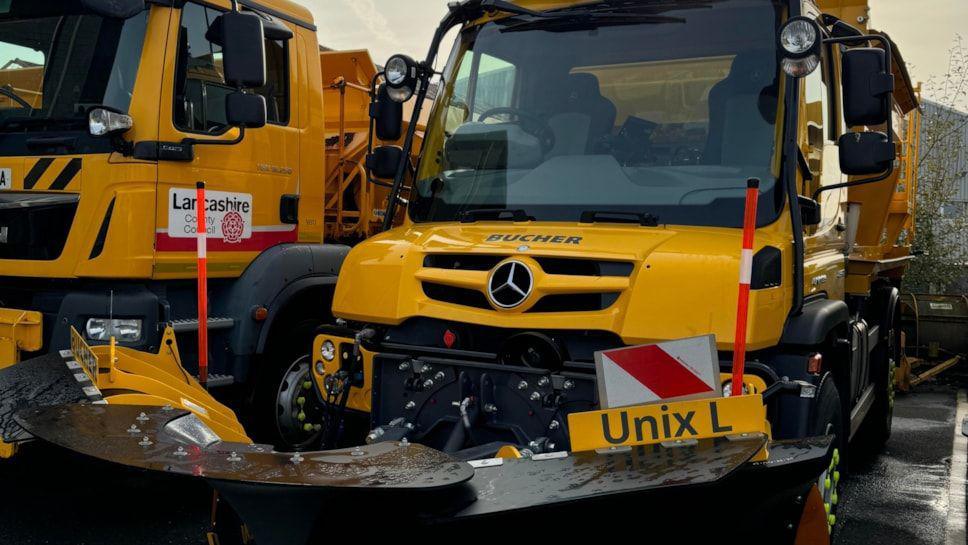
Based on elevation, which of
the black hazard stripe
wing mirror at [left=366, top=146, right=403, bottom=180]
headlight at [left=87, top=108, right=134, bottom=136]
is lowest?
the black hazard stripe

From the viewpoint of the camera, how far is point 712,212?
390 centimetres

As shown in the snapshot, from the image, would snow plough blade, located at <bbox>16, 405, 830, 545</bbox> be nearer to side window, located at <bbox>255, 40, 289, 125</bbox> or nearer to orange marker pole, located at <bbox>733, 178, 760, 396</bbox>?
orange marker pole, located at <bbox>733, 178, 760, 396</bbox>

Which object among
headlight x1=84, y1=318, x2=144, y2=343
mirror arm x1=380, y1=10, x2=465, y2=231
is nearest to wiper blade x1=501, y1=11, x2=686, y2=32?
mirror arm x1=380, y1=10, x2=465, y2=231

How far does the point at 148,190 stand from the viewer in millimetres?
4941

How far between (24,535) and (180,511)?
80 centimetres

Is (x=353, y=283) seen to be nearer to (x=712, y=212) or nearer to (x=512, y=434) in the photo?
(x=512, y=434)

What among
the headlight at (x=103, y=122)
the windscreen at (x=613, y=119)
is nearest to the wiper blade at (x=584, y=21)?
the windscreen at (x=613, y=119)

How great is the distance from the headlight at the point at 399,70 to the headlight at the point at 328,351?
1460 millimetres

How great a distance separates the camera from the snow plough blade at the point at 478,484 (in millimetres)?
2621

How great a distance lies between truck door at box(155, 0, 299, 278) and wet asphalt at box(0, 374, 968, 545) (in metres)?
1.31

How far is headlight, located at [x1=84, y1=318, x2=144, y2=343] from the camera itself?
4.83 meters

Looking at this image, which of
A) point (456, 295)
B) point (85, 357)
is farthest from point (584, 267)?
point (85, 357)

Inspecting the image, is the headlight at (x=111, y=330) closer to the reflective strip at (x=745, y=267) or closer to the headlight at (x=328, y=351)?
the headlight at (x=328, y=351)

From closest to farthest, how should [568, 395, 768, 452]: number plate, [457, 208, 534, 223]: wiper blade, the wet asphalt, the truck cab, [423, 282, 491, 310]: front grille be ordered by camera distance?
[568, 395, 768, 452]: number plate < the truck cab < [423, 282, 491, 310]: front grille < [457, 208, 534, 223]: wiper blade < the wet asphalt
